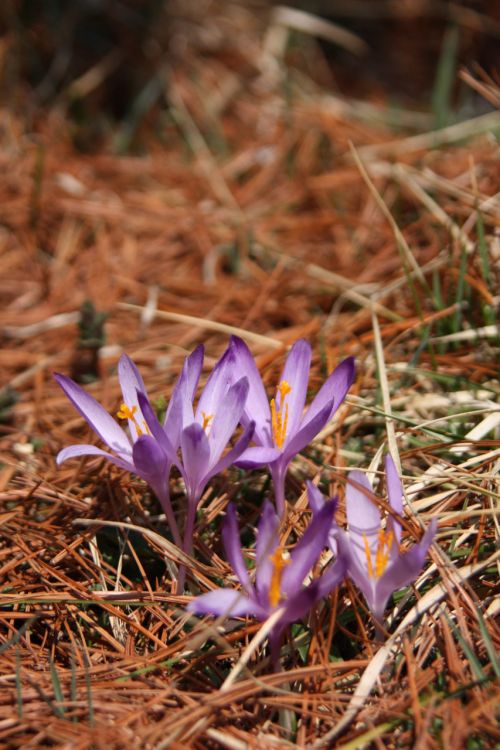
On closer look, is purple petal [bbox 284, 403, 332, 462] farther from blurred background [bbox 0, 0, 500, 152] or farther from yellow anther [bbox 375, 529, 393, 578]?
blurred background [bbox 0, 0, 500, 152]

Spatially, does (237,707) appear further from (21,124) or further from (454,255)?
(21,124)

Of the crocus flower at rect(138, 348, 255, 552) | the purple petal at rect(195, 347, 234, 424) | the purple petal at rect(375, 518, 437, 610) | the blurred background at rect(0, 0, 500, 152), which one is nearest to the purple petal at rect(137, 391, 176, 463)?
the crocus flower at rect(138, 348, 255, 552)

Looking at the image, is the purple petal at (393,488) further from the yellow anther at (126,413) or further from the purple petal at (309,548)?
the yellow anther at (126,413)

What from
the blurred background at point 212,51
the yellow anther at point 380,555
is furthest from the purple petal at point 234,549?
the blurred background at point 212,51

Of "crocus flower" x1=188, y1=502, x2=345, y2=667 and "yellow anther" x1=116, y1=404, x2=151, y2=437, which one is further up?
"yellow anther" x1=116, y1=404, x2=151, y2=437

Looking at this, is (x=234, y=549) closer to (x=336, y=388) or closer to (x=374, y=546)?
(x=374, y=546)

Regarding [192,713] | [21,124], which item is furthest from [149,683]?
[21,124]
